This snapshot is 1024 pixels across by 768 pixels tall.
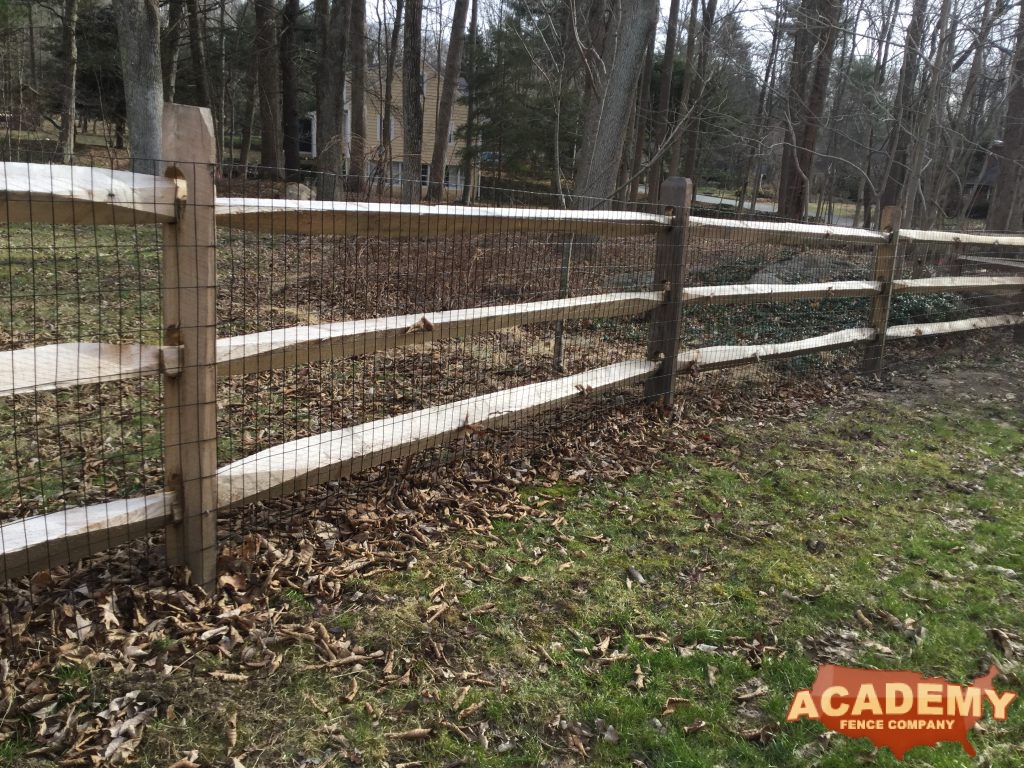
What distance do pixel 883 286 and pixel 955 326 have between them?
1937 mm

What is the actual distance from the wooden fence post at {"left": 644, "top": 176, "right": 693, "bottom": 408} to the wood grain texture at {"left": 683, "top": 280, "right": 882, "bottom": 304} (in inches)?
6.5

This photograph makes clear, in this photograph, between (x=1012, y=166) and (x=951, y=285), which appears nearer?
(x=951, y=285)

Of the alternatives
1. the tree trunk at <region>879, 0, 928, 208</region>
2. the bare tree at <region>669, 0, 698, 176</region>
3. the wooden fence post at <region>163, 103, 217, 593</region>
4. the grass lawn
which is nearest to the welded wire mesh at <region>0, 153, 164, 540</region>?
the wooden fence post at <region>163, 103, 217, 593</region>

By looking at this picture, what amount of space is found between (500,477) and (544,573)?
43.2 inches

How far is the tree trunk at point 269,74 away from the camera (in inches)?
693

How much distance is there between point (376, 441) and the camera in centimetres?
408

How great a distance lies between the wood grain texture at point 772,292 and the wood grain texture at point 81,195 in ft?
14.0

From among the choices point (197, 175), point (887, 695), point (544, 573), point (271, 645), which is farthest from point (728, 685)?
point (197, 175)

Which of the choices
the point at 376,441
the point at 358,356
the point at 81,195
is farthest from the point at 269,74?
the point at 81,195

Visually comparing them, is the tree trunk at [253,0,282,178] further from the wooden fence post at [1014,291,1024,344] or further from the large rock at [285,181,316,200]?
the wooden fence post at [1014,291,1024,344]

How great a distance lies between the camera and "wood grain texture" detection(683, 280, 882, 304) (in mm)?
6363

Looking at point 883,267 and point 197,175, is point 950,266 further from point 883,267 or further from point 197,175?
point 197,175

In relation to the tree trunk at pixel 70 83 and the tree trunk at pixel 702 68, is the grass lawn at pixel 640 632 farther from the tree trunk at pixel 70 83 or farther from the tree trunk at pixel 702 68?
the tree trunk at pixel 70 83

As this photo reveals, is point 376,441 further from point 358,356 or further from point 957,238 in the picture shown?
point 957,238
